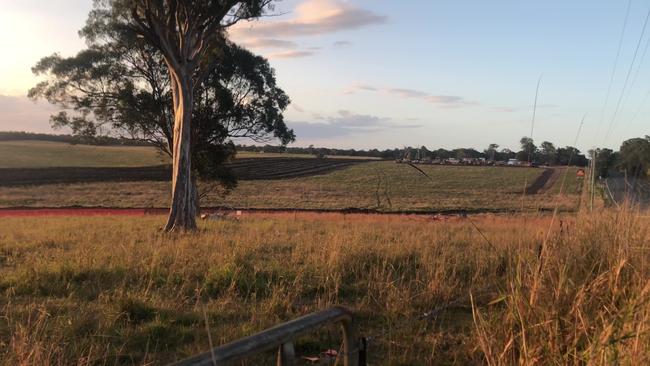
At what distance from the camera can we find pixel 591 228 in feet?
19.2

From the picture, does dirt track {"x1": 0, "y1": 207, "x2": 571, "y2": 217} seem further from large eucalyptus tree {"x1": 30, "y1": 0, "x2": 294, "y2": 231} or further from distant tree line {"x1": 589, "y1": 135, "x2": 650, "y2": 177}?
distant tree line {"x1": 589, "y1": 135, "x2": 650, "y2": 177}

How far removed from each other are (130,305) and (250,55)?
2137cm

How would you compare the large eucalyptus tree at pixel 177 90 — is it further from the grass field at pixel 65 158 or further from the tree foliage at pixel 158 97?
the grass field at pixel 65 158

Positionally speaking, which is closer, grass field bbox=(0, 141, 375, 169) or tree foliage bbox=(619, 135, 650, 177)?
tree foliage bbox=(619, 135, 650, 177)

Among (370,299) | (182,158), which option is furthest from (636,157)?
(182,158)

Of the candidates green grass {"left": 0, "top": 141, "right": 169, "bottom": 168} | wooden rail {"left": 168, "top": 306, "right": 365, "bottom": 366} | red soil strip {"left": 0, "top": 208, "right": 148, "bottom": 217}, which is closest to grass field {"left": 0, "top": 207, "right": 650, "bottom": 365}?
wooden rail {"left": 168, "top": 306, "right": 365, "bottom": 366}

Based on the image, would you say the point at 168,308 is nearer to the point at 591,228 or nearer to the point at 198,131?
the point at 591,228

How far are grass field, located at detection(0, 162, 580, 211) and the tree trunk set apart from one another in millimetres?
18294

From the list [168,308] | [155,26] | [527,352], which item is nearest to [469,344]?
[527,352]

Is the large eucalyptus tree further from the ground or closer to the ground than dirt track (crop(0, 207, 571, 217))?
further from the ground

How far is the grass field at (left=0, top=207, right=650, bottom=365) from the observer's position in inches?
140

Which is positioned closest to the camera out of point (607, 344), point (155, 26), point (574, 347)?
point (607, 344)

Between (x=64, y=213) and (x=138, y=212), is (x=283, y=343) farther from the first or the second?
(x=64, y=213)

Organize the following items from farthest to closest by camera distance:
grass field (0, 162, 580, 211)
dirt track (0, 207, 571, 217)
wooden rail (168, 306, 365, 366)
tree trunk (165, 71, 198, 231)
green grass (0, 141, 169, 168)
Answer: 1. green grass (0, 141, 169, 168)
2. grass field (0, 162, 580, 211)
3. dirt track (0, 207, 571, 217)
4. tree trunk (165, 71, 198, 231)
5. wooden rail (168, 306, 365, 366)
